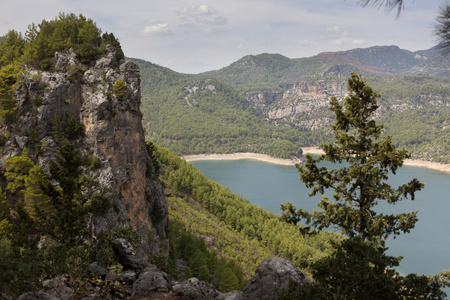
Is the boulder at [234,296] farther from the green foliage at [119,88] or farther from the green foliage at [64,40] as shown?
the green foliage at [64,40]

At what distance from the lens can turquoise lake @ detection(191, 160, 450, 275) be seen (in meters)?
64.7

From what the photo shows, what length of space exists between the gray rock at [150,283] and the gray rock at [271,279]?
3.03 meters

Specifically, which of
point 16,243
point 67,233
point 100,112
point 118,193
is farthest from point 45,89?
point 67,233

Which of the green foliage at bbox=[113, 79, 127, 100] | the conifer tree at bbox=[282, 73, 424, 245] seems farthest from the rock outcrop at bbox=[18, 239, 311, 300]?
the green foliage at bbox=[113, 79, 127, 100]

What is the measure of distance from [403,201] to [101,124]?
10464cm

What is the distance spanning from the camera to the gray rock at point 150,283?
1062cm

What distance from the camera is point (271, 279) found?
9125mm

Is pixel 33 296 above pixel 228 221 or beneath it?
above

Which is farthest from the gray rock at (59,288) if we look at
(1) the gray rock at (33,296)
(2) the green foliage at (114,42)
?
(2) the green foliage at (114,42)

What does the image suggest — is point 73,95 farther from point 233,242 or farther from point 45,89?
point 233,242

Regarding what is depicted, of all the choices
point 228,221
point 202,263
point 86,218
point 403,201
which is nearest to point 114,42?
point 86,218

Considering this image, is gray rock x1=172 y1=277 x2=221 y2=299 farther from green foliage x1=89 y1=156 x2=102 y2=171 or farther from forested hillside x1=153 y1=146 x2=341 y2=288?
forested hillside x1=153 y1=146 x2=341 y2=288

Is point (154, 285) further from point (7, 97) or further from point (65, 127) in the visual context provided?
point (7, 97)

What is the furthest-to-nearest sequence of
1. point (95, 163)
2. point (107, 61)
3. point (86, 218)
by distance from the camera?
1. point (107, 61)
2. point (95, 163)
3. point (86, 218)
